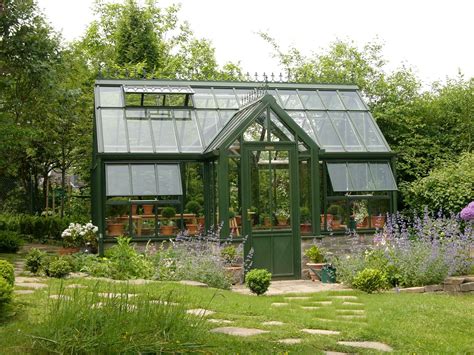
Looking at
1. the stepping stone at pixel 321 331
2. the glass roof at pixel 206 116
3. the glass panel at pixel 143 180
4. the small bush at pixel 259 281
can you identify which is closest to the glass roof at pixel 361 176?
the glass roof at pixel 206 116

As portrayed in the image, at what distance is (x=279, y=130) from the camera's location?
12.2 meters

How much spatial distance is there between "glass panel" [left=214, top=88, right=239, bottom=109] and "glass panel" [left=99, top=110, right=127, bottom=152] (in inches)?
93.7

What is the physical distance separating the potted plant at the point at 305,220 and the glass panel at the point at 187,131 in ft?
8.18

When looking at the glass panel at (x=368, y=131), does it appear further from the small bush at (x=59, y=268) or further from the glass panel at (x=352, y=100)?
the small bush at (x=59, y=268)

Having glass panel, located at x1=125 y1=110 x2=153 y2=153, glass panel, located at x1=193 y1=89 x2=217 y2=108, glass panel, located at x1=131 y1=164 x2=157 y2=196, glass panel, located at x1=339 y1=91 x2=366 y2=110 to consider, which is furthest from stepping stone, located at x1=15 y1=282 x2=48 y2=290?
glass panel, located at x1=339 y1=91 x2=366 y2=110

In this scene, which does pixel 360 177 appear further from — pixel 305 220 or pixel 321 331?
pixel 321 331

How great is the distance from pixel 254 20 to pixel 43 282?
64.8 ft

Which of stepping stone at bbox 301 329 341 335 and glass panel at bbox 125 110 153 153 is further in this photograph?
glass panel at bbox 125 110 153 153

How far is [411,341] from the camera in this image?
578cm

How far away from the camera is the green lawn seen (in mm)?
4707

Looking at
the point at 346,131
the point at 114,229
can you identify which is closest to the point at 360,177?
the point at 346,131

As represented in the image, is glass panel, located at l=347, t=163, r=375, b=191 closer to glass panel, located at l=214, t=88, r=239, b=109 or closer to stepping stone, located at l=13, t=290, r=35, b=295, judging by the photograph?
glass panel, located at l=214, t=88, r=239, b=109

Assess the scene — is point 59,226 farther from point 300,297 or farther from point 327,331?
point 327,331

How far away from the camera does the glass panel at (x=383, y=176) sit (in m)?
13.2
